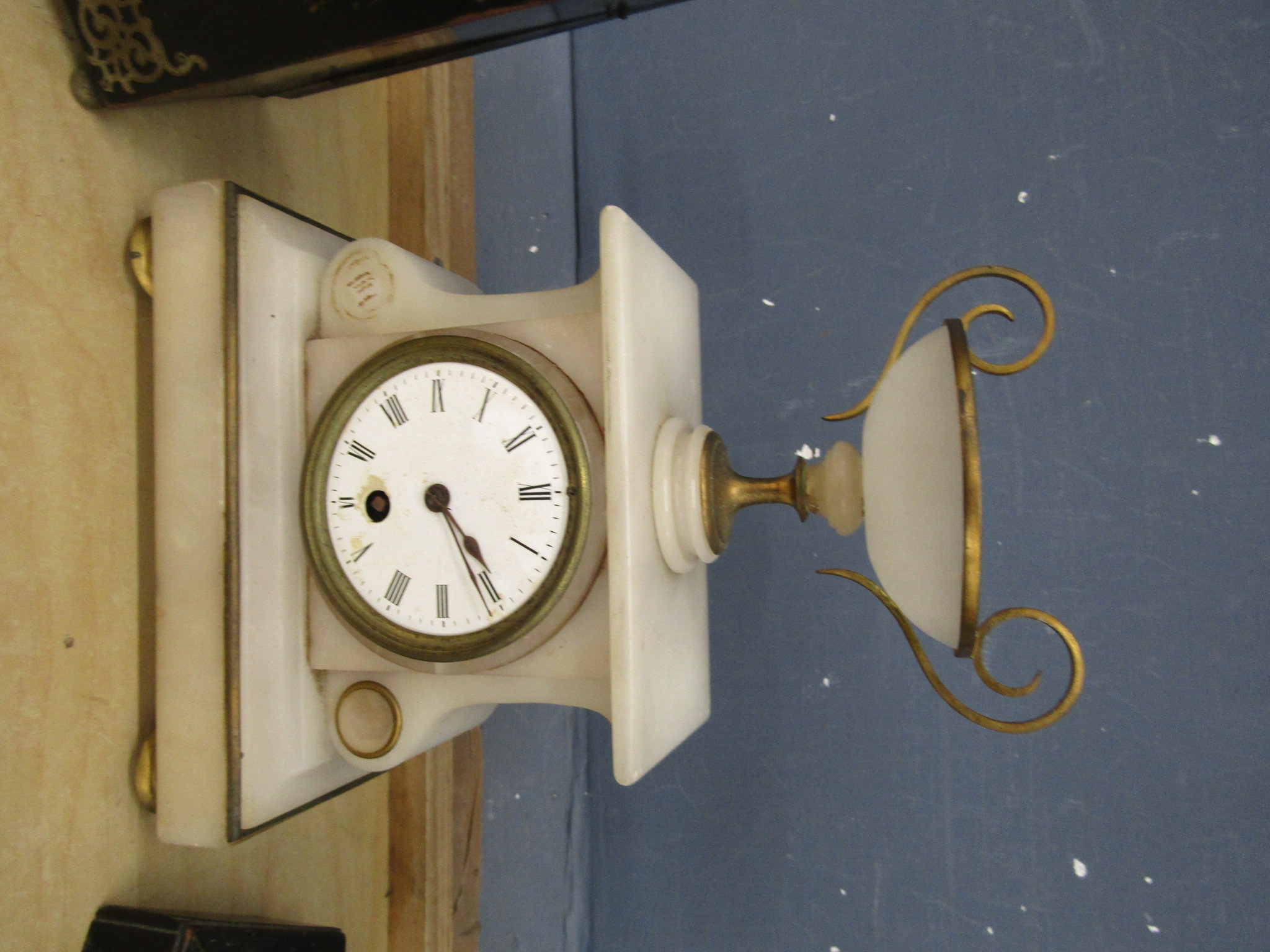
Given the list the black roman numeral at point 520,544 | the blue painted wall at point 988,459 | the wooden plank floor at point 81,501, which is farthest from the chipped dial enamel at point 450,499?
the blue painted wall at point 988,459

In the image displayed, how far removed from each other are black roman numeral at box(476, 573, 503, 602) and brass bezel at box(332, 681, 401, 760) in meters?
0.16

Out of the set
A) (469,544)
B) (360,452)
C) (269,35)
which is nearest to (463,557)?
(469,544)

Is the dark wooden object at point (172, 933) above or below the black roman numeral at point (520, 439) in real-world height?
below

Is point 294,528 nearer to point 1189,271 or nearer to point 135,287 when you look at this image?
point 135,287

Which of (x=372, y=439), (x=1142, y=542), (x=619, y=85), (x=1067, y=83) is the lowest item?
(x=1142, y=542)

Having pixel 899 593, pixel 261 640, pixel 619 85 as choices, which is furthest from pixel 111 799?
pixel 619 85

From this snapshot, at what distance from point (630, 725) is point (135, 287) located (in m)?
0.54

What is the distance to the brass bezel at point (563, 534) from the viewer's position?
25.2 inches

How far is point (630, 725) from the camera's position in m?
0.62

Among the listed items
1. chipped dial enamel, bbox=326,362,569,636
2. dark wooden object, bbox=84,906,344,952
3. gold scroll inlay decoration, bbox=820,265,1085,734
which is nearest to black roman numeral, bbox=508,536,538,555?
chipped dial enamel, bbox=326,362,569,636

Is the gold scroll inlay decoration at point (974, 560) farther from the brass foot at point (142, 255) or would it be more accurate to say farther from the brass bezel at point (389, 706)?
the brass foot at point (142, 255)

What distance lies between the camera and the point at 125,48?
0.64 metres

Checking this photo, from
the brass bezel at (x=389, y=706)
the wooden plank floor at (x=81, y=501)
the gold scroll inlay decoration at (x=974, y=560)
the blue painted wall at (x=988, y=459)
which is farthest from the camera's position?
the blue painted wall at (x=988, y=459)

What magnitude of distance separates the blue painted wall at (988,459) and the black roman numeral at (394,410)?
0.46 metres
